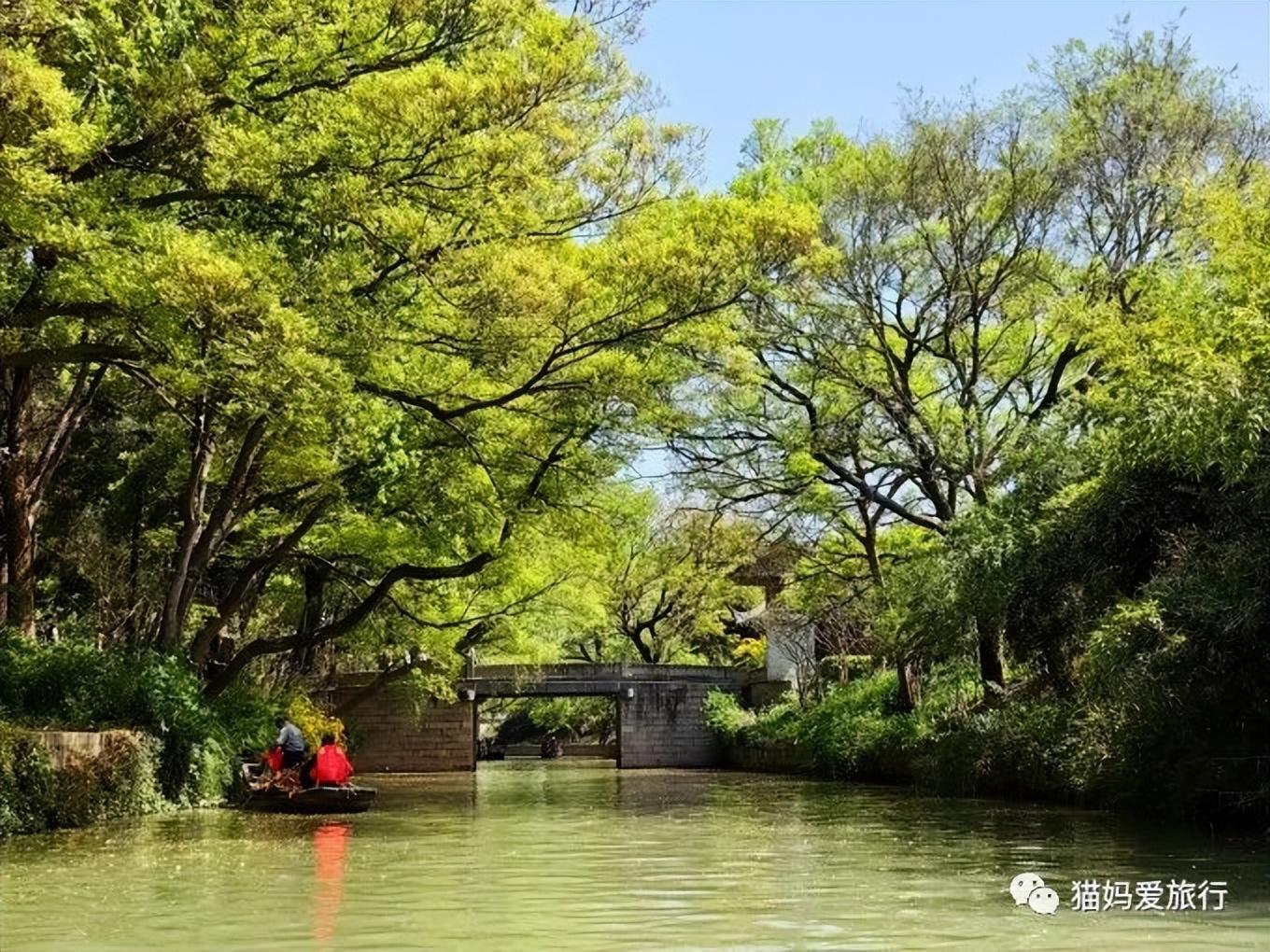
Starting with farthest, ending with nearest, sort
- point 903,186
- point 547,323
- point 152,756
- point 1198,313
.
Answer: point 903,186, point 152,756, point 547,323, point 1198,313

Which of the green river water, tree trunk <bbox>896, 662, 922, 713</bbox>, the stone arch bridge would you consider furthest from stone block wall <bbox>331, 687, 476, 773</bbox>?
the green river water

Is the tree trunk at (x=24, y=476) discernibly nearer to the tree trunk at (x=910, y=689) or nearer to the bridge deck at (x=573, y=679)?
the tree trunk at (x=910, y=689)

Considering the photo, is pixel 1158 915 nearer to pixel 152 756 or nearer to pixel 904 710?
pixel 152 756

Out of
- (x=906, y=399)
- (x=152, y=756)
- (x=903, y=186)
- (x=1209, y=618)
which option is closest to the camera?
(x=1209, y=618)

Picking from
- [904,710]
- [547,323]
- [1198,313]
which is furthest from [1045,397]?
[547,323]

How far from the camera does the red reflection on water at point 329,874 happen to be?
737 centimetres

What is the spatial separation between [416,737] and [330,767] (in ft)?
71.2

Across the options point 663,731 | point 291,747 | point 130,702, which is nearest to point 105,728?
point 130,702

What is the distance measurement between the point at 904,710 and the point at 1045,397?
6973 millimetres

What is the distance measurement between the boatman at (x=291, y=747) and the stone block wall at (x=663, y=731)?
20.9 m

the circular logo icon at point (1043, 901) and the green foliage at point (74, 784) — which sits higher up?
the green foliage at point (74, 784)

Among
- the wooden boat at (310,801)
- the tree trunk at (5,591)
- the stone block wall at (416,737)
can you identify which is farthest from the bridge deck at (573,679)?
the tree trunk at (5,591)

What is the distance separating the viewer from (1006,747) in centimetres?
1844

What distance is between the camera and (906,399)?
22203mm
